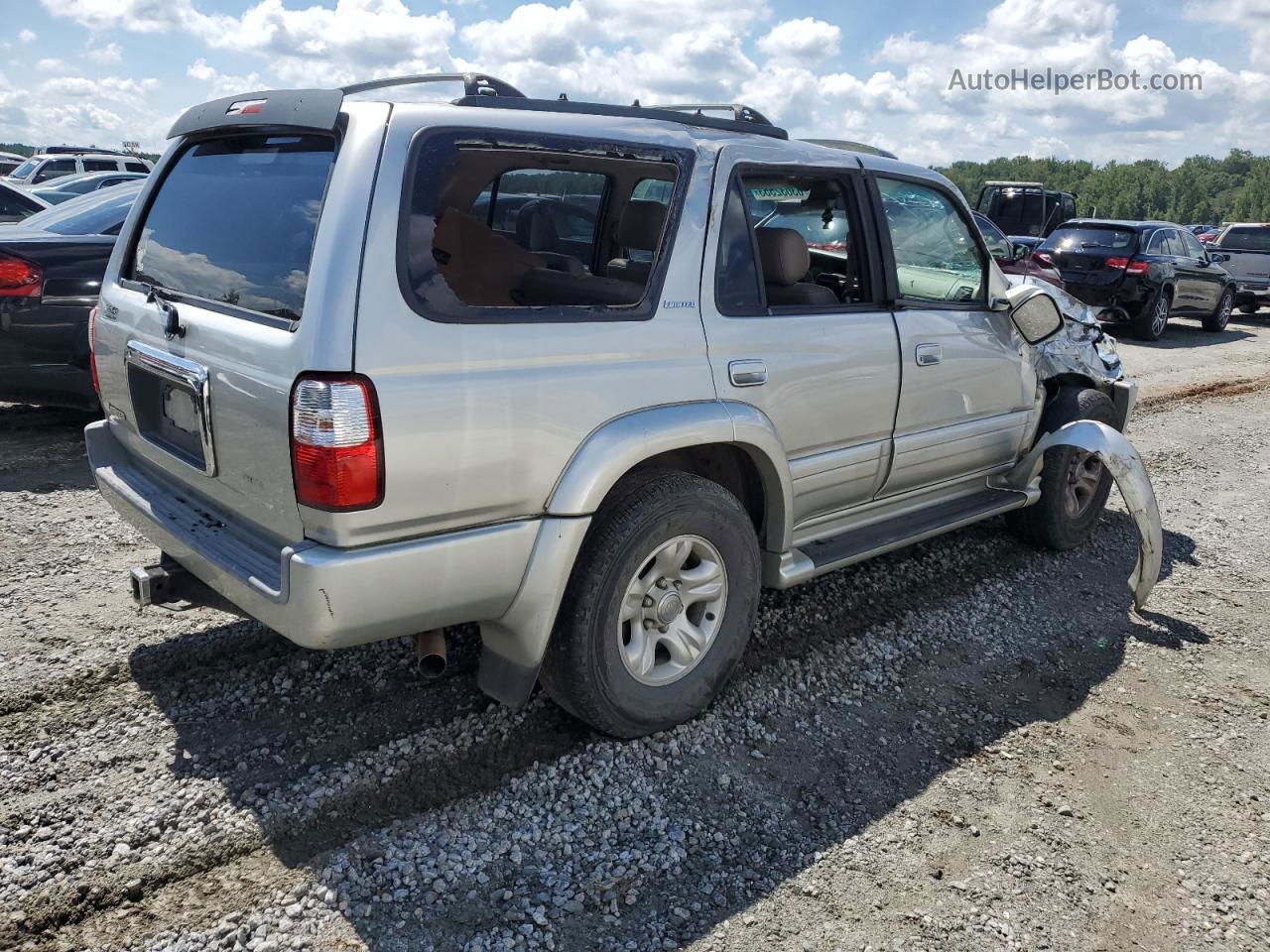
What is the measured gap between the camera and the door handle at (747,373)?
3.16 m

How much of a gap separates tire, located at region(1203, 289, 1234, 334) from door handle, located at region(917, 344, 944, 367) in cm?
1411

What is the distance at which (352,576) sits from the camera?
2.42 metres

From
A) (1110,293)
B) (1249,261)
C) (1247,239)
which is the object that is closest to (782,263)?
(1110,293)

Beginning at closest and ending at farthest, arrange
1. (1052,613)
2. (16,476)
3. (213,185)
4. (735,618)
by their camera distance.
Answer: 1. (213,185)
2. (735,618)
3. (1052,613)
4. (16,476)

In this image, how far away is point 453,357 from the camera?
2.49 metres

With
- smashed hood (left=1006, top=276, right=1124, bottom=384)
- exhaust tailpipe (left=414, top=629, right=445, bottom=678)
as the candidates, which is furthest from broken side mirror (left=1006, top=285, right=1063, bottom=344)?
exhaust tailpipe (left=414, top=629, right=445, bottom=678)

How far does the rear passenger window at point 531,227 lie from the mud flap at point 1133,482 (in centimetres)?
231

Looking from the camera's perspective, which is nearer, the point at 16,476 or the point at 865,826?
the point at 865,826

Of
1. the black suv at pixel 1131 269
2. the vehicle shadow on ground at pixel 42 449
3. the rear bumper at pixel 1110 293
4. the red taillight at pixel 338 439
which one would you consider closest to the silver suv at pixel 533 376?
the red taillight at pixel 338 439

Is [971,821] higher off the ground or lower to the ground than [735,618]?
lower

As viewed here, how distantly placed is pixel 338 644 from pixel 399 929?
71cm

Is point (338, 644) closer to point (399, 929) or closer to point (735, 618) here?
point (399, 929)

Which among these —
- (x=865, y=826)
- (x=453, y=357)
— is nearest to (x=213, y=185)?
(x=453, y=357)

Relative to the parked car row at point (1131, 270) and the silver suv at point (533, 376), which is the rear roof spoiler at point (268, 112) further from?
the parked car row at point (1131, 270)
